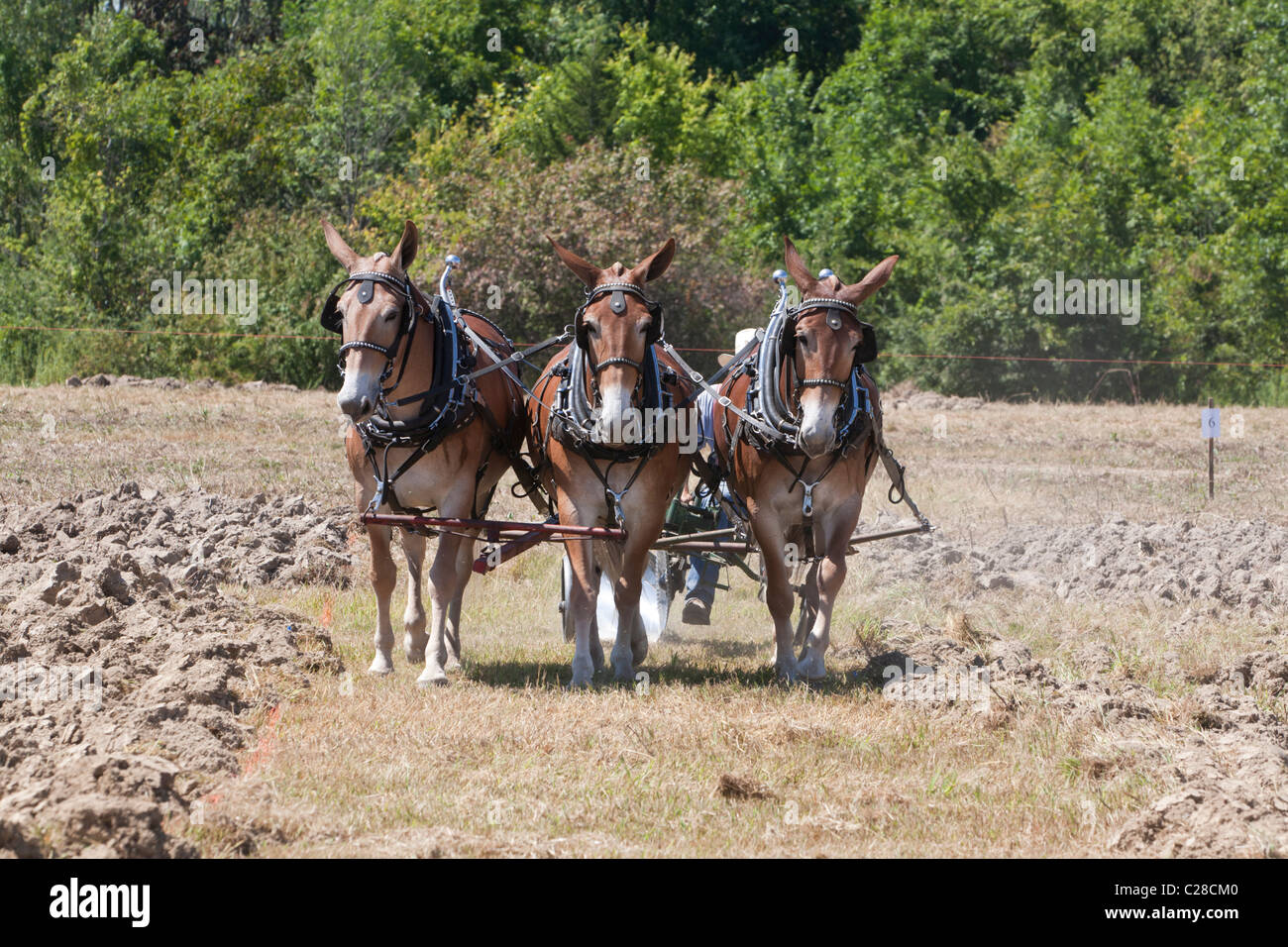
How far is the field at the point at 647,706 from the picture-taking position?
5344 mm

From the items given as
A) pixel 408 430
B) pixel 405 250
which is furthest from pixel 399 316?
pixel 408 430

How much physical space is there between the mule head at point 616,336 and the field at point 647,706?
1.59 meters

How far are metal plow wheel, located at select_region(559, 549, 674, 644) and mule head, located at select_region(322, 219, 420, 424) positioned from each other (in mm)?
2575

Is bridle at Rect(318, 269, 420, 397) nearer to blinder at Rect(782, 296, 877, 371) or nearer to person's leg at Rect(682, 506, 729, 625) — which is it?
blinder at Rect(782, 296, 877, 371)

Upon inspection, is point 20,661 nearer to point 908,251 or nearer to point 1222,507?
point 1222,507

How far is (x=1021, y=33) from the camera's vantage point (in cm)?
4541

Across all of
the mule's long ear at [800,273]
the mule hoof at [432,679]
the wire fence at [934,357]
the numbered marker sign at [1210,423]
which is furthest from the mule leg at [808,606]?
the wire fence at [934,357]

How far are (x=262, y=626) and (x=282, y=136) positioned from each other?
30.6 meters

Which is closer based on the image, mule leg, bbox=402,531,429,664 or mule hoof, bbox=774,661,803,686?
mule hoof, bbox=774,661,803,686

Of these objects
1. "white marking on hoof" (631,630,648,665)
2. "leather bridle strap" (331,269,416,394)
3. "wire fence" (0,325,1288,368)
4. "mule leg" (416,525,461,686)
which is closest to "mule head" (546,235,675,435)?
Answer: "leather bridle strap" (331,269,416,394)

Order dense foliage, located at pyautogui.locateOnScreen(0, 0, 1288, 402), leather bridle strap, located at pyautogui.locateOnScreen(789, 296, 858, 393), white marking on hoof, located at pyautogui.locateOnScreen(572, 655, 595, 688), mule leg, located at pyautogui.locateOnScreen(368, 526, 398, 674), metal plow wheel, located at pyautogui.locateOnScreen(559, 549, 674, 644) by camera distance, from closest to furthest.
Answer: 1. leather bridle strap, located at pyautogui.locateOnScreen(789, 296, 858, 393)
2. white marking on hoof, located at pyautogui.locateOnScreen(572, 655, 595, 688)
3. mule leg, located at pyautogui.locateOnScreen(368, 526, 398, 674)
4. metal plow wheel, located at pyautogui.locateOnScreen(559, 549, 674, 644)
5. dense foliage, located at pyautogui.locateOnScreen(0, 0, 1288, 402)

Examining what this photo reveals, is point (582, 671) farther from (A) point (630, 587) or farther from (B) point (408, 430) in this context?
(B) point (408, 430)

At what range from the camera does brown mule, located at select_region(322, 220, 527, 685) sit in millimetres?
7602

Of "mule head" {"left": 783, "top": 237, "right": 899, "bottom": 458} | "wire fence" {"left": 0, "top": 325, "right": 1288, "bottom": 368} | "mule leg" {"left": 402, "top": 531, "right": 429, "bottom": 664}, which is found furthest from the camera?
"wire fence" {"left": 0, "top": 325, "right": 1288, "bottom": 368}
